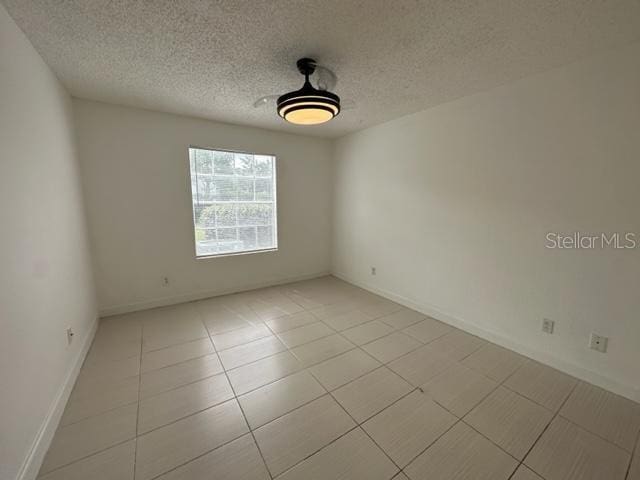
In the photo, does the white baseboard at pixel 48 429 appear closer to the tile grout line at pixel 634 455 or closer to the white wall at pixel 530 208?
the tile grout line at pixel 634 455

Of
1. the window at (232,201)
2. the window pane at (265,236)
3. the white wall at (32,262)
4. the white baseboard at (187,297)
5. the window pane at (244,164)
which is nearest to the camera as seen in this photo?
the white wall at (32,262)

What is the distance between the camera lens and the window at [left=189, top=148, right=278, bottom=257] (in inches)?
129

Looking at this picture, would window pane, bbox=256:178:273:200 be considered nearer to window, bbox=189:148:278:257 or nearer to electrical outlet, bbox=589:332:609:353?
window, bbox=189:148:278:257

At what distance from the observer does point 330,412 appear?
1580 mm

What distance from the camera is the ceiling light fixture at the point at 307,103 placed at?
67.6 inches

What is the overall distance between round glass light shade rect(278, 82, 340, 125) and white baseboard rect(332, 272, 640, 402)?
7.68 feet

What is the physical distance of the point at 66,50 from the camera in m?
1.73

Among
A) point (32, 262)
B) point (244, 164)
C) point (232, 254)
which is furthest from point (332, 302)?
point (32, 262)

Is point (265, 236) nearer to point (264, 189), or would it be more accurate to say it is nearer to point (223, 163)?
point (264, 189)

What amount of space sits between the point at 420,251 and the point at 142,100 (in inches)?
133

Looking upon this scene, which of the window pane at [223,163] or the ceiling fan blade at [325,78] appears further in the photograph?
the window pane at [223,163]

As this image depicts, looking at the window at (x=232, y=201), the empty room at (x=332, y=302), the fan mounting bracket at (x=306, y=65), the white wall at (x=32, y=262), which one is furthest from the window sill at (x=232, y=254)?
the fan mounting bracket at (x=306, y=65)

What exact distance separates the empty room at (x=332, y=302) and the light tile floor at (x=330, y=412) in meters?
0.01

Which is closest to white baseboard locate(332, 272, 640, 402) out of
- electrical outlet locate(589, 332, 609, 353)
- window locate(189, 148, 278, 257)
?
electrical outlet locate(589, 332, 609, 353)
